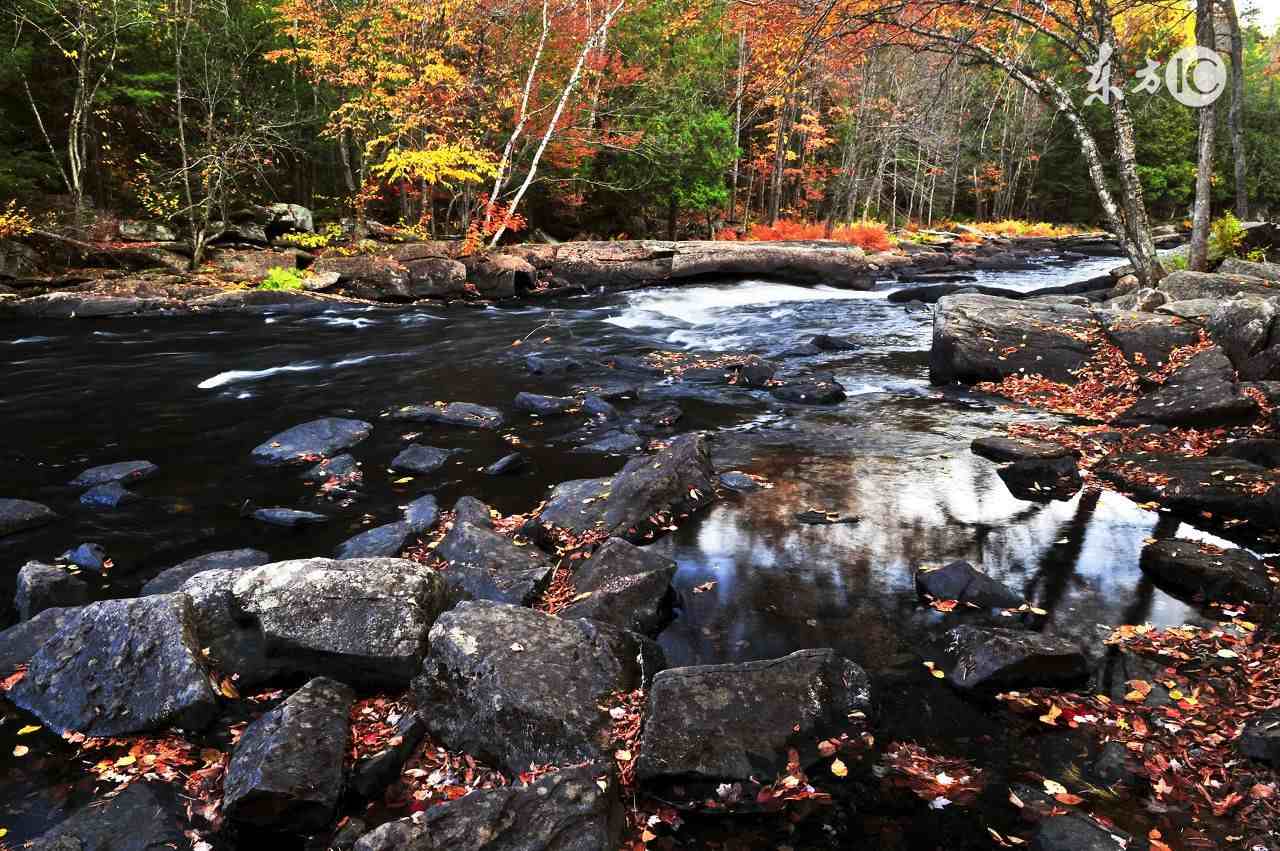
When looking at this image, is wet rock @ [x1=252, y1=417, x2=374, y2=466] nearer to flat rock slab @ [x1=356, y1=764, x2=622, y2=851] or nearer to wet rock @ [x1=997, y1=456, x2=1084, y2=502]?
flat rock slab @ [x1=356, y1=764, x2=622, y2=851]

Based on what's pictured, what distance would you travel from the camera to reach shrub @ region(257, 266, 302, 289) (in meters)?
17.5

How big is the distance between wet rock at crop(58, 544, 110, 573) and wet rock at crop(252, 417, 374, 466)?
216 cm

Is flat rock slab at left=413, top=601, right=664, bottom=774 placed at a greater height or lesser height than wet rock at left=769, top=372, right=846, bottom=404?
lesser

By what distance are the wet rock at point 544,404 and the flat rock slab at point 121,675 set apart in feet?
18.9

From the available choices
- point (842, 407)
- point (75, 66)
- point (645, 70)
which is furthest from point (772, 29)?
point (75, 66)

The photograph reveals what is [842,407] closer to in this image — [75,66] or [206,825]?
[206,825]

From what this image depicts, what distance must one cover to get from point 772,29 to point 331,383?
28.4 ft

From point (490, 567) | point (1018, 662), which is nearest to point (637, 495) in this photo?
point (490, 567)

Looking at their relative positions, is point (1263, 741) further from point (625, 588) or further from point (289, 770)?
point (289, 770)

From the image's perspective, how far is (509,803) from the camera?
2.73m

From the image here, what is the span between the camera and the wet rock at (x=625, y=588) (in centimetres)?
442

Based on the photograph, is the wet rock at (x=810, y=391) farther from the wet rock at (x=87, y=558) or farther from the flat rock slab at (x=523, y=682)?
the wet rock at (x=87, y=558)

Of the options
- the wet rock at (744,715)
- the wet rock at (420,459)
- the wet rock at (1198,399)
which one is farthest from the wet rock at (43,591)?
the wet rock at (1198,399)

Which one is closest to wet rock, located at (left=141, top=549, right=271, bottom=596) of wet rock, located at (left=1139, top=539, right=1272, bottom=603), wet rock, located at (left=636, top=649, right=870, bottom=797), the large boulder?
wet rock, located at (left=636, top=649, right=870, bottom=797)
